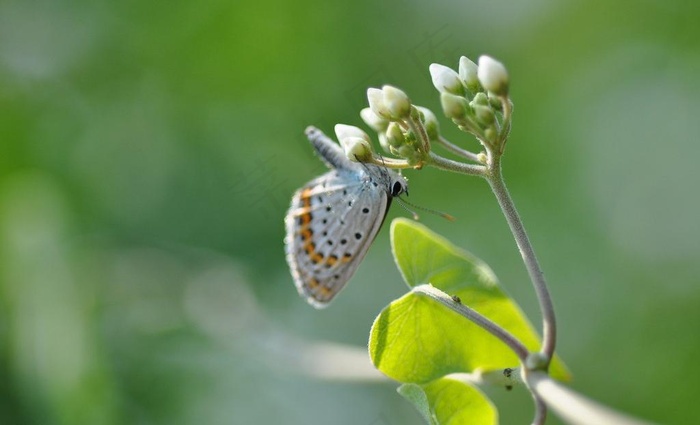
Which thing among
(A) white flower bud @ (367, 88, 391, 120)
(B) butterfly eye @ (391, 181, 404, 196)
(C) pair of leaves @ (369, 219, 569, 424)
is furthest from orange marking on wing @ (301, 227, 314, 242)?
(A) white flower bud @ (367, 88, 391, 120)

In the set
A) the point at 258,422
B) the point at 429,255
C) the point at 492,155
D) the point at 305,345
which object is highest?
the point at 492,155

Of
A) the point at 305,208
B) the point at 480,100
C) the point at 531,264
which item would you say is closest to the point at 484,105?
the point at 480,100

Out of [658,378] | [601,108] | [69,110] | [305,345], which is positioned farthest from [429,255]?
[69,110]

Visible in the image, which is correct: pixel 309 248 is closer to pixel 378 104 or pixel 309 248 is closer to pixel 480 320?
pixel 378 104

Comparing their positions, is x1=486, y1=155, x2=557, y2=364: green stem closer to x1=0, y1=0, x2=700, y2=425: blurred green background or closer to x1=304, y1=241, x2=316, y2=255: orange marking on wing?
x1=304, y1=241, x2=316, y2=255: orange marking on wing

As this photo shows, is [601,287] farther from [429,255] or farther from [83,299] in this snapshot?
[83,299]

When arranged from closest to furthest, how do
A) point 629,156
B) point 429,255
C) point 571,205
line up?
point 429,255, point 571,205, point 629,156

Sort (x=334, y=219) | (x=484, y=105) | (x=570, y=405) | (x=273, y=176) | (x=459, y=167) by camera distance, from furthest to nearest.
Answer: (x=273, y=176) < (x=334, y=219) < (x=484, y=105) < (x=459, y=167) < (x=570, y=405)
